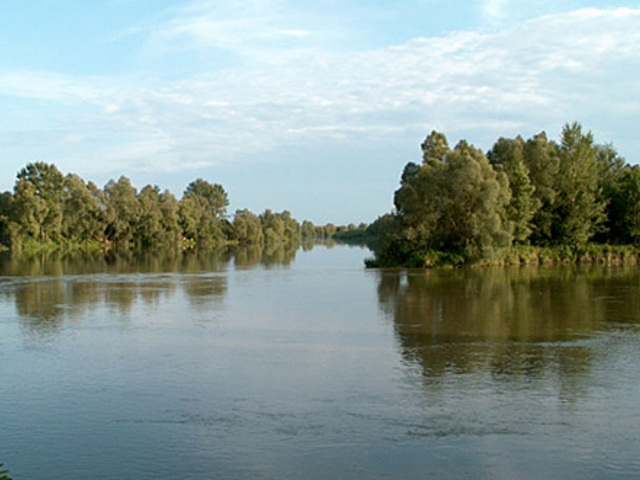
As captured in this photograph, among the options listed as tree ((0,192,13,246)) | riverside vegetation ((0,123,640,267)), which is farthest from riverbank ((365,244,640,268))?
tree ((0,192,13,246))

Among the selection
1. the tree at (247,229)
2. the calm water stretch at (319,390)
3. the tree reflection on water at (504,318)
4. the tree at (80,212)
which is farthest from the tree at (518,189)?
the tree at (247,229)

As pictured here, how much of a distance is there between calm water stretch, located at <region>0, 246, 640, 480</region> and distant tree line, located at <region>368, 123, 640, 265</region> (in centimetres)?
2152

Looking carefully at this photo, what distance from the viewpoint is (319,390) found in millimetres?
13758

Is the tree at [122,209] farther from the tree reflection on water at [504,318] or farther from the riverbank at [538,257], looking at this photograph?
the tree reflection on water at [504,318]

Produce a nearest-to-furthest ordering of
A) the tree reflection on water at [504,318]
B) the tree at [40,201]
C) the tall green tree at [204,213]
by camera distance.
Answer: the tree reflection on water at [504,318], the tree at [40,201], the tall green tree at [204,213]

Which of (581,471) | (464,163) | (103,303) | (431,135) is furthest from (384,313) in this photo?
(431,135)

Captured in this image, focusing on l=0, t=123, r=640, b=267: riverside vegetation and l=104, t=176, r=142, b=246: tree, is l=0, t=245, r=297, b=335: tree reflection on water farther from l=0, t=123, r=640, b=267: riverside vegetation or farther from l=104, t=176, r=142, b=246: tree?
l=104, t=176, r=142, b=246: tree

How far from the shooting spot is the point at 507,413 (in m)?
12.0

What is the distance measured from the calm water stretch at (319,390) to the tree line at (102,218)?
63.3 meters

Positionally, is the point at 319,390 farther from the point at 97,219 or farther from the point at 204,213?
the point at 204,213

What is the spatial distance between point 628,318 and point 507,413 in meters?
14.2

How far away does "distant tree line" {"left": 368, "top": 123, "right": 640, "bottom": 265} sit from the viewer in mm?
49188

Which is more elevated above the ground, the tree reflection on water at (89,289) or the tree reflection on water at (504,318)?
the tree reflection on water at (89,289)

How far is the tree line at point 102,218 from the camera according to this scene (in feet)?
281
